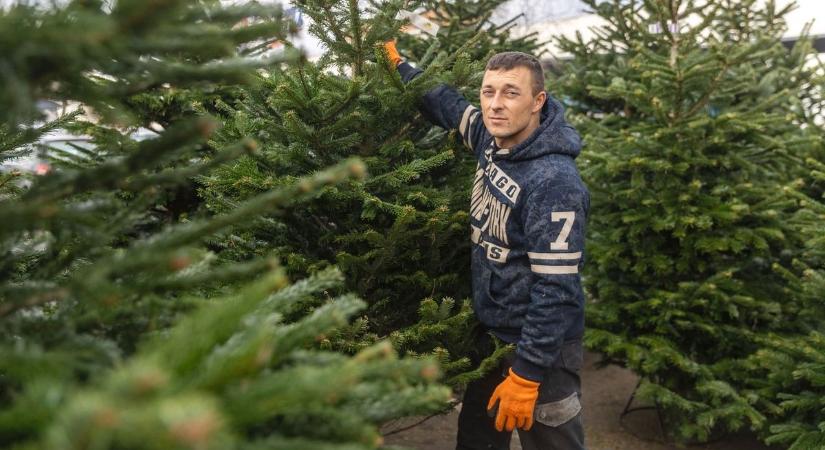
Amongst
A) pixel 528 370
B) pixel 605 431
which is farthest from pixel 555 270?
pixel 605 431

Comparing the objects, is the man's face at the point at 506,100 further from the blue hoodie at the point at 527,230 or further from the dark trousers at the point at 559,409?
the dark trousers at the point at 559,409

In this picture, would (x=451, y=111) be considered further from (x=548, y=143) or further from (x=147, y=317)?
(x=147, y=317)

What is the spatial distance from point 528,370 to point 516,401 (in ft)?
0.52

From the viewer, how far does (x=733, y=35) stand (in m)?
7.28

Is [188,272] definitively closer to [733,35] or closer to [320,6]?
[320,6]

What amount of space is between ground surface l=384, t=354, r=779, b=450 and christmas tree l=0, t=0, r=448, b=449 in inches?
141

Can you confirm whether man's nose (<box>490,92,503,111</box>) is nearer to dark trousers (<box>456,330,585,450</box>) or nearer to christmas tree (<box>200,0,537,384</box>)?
christmas tree (<box>200,0,537,384</box>)

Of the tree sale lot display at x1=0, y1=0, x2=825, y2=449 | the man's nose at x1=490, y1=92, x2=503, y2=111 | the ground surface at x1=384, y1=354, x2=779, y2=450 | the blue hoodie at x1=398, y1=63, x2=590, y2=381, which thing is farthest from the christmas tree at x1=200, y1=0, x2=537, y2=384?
the ground surface at x1=384, y1=354, x2=779, y2=450

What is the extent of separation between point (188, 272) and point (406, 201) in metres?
1.75

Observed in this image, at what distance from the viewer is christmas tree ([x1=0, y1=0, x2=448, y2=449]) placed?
0.82 meters

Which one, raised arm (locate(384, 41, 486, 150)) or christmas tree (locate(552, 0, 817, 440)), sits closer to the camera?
raised arm (locate(384, 41, 486, 150))

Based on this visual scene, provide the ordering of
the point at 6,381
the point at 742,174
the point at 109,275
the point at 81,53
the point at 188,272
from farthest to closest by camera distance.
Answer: the point at 742,174, the point at 188,272, the point at 6,381, the point at 109,275, the point at 81,53

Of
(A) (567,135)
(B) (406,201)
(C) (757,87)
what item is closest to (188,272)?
(B) (406,201)

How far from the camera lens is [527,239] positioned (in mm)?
3109
